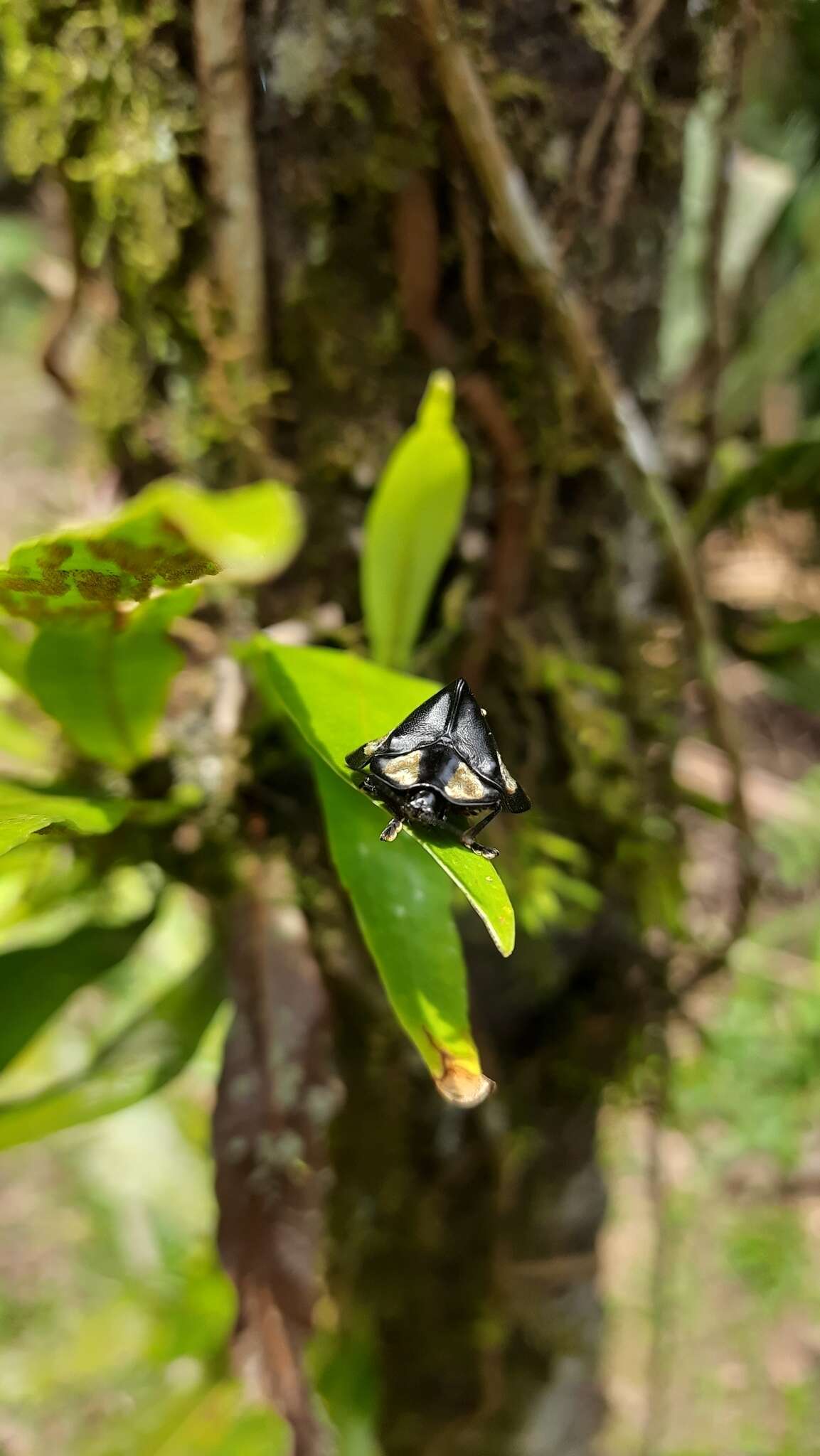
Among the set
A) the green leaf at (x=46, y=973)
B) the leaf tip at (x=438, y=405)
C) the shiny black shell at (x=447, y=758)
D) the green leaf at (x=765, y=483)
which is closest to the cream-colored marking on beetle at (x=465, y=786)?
the shiny black shell at (x=447, y=758)

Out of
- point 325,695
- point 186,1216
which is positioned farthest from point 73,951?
point 186,1216

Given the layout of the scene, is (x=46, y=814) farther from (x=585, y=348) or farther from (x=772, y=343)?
(x=772, y=343)

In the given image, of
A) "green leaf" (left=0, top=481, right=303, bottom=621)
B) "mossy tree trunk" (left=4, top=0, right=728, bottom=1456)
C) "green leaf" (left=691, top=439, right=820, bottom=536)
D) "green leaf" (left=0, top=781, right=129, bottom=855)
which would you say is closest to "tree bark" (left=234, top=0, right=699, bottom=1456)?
"mossy tree trunk" (left=4, top=0, right=728, bottom=1456)

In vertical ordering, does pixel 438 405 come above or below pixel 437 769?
above

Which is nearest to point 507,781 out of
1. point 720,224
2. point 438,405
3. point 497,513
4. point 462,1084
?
point 462,1084

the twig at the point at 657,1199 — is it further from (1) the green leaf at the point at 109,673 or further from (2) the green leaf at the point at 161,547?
(2) the green leaf at the point at 161,547

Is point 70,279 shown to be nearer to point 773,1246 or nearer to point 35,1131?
point 35,1131

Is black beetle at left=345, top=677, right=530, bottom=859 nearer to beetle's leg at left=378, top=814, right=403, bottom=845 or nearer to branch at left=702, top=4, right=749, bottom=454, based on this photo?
beetle's leg at left=378, top=814, right=403, bottom=845
